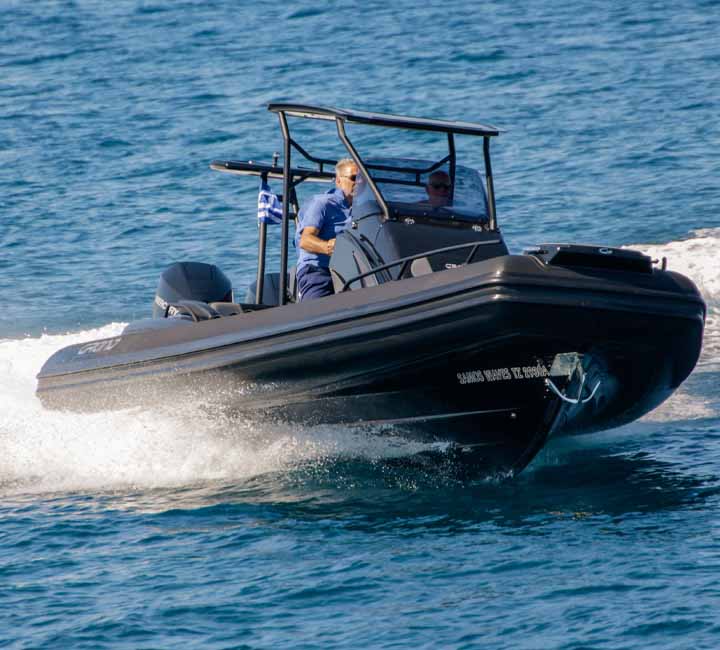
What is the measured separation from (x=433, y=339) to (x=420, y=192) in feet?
4.22

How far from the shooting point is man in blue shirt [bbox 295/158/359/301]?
6789 millimetres

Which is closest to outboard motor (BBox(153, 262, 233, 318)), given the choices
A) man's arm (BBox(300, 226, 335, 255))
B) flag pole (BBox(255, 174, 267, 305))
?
flag pole (BBox(255, 174, 267, 305))

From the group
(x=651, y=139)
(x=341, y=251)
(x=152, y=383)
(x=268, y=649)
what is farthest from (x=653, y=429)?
(x=651, y=139)

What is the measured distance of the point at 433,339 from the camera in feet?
19.3

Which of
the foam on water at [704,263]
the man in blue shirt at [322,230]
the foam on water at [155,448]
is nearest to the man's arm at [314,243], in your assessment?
the man in blue shirt at [322,230]

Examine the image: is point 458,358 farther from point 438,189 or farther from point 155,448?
point 155,448

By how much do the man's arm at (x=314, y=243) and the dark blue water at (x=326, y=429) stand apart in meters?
0.94

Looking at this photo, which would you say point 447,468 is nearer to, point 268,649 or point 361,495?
point 361,495

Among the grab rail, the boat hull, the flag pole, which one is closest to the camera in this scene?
the boat hull

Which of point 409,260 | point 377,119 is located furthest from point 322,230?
point 409,260

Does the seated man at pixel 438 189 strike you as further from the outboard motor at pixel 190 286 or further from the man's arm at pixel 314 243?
the outboard motor at pixel 190 286

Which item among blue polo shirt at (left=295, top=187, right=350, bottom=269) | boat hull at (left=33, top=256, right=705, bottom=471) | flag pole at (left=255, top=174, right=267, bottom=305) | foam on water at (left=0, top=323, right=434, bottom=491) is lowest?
foam on water at (left=0, top=323, right=434, bottom=491)

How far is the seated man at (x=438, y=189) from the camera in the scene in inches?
270

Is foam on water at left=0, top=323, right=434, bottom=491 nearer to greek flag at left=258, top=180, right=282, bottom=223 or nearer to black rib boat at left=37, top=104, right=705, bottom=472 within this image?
black rib boat at left=37, top=104, right=705, bottom=472
